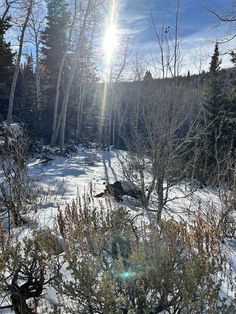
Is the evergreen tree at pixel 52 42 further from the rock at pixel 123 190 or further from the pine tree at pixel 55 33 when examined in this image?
the rock at pixel 123 190

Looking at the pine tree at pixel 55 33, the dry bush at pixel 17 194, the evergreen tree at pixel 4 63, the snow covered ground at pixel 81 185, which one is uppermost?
the pine tree at pixel 55 33

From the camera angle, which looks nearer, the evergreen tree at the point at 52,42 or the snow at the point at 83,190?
the snow at the point at 83,190

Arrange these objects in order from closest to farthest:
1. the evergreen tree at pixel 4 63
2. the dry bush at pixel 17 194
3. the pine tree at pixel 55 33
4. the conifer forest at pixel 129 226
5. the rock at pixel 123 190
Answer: the conifer forest at pixel 129 226, the dry bush at pixel 17 194, the rock at pixel 123 190, the evergreen tree at pixel 4 63, the pine tree at pixel 55 33

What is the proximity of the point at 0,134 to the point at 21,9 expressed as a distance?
→ 630 cm

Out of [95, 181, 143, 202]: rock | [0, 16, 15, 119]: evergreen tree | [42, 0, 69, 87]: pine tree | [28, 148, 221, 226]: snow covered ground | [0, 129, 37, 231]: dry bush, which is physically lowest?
[28, 148, 221, 226]: snow covered ground

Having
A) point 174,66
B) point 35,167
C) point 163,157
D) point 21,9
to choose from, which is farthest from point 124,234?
point 21,9

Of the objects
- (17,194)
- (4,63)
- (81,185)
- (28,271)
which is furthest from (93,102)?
(28,271)

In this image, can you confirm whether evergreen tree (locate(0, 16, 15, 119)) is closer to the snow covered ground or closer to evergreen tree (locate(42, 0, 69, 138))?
evergreen tree (locate(42, 0, 69, 138))

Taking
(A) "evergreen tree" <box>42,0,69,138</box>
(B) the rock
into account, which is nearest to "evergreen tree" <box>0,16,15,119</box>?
(A) "evergreen tree" <box>42,0,69,138</box>

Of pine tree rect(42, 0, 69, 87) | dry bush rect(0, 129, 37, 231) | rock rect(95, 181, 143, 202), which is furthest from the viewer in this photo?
pine tree rect(42, 0, 69, 87)

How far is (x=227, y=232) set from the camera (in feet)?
23.1

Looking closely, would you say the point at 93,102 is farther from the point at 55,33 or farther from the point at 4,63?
the point at 4,63

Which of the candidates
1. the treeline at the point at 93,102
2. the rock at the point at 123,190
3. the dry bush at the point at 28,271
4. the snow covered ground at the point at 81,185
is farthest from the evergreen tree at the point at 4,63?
the dry bush at the point at 28,271

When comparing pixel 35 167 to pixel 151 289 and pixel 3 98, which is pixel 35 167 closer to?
pixel 3 98
